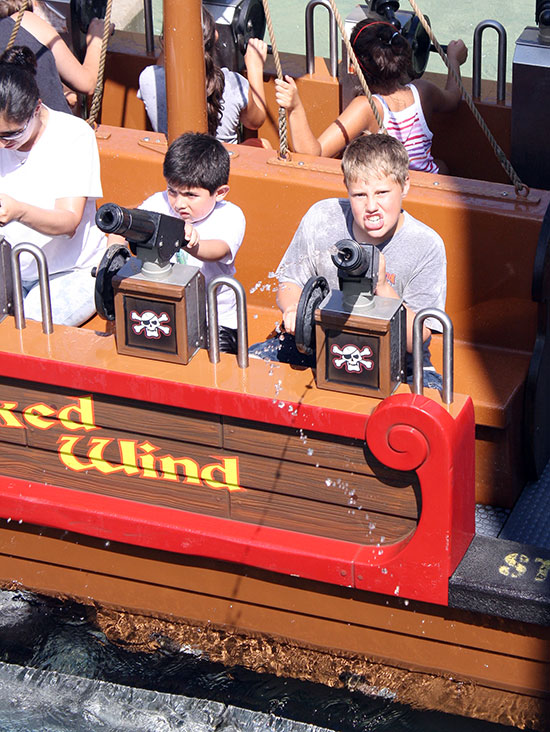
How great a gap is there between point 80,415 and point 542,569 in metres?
1.45

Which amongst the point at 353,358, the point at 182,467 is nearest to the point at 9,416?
the point at 182,467

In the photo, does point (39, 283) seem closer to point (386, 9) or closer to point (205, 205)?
point (205, 205)

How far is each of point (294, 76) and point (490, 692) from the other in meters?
3.23

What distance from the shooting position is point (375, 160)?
138 inches

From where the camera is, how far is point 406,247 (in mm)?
3742

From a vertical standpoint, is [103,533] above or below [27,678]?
above

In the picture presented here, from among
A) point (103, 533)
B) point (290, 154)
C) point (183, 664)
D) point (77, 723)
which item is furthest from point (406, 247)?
point (77, 723)

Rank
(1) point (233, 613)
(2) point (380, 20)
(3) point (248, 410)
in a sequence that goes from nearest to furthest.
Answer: (3) point (248, 410)
(1) point (233, 613)
(2) point (380, 20)

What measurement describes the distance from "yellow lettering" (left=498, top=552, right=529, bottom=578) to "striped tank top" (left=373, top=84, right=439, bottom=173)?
7.09 ft

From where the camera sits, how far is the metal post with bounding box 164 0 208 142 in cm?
432

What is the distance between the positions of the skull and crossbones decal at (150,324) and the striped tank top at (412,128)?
193 centimetres

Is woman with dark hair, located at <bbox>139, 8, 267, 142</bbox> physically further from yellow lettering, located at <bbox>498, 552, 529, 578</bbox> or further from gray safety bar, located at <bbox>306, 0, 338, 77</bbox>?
yellow lettering, located at <bbox>498, 552, 529, 578</bbox>

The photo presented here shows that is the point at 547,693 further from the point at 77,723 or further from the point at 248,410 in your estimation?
the point at 77,723


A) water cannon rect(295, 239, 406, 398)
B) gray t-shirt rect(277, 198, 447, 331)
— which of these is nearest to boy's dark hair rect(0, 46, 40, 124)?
gray t-shirt rect(277, 198, 447, 331)
